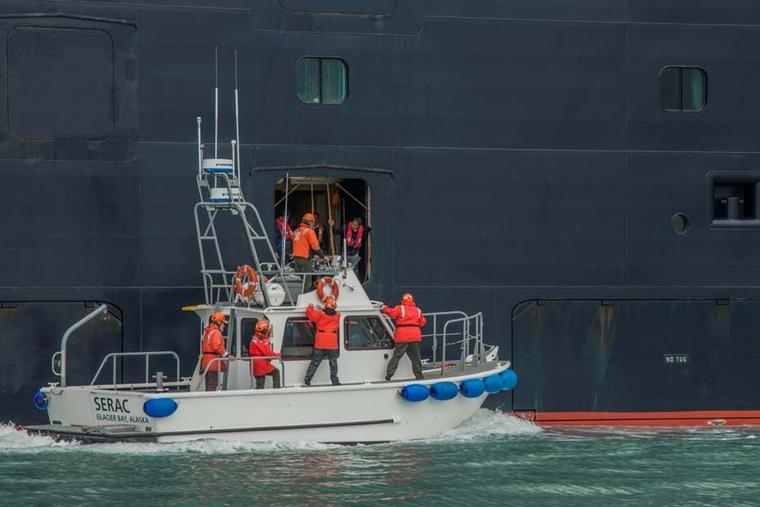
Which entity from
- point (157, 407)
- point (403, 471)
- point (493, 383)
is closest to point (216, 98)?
point (157, 407)

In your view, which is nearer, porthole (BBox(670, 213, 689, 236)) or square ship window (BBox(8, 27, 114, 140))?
square ship window (BBox(8, 27, 114, 140))

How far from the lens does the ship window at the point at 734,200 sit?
20062 millimetres

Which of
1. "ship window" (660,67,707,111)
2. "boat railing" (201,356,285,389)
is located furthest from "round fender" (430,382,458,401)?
"ship window" (660,67,707,111)

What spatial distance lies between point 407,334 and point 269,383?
159cm

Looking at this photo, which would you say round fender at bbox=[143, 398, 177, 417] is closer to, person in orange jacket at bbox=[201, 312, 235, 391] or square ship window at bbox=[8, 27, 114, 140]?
person in orange jacket at bbox=[201, 312, 235, 391]

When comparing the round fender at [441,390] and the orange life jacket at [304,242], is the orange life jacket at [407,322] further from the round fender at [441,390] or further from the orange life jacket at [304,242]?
the orange life jacket at [304,242]

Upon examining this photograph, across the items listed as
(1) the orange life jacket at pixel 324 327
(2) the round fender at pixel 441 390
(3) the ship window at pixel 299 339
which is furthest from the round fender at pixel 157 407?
(2) the round fender at pixel 441 390

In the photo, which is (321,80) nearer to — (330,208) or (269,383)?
(330,208)

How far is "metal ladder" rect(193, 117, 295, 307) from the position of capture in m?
17.7

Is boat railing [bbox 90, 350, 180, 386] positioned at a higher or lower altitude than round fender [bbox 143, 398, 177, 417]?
higher

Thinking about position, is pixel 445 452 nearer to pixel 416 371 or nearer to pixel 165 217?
pixel 416 371

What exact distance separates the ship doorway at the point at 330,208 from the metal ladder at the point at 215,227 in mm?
581

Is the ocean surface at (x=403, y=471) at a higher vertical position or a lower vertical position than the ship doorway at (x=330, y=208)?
lower

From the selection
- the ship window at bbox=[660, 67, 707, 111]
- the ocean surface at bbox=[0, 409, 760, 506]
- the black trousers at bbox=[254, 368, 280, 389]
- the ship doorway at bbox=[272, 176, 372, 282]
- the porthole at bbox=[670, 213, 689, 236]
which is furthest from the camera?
the ship window at bbox=[660, 67, 707, 111]
